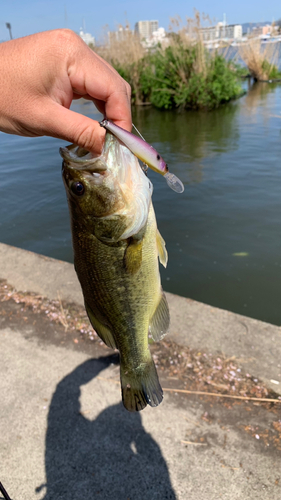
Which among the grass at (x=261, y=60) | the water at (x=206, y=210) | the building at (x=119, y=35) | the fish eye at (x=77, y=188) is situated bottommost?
the water at (x=206, y=210)

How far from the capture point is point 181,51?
63.0 feet

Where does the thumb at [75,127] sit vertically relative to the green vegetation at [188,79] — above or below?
above

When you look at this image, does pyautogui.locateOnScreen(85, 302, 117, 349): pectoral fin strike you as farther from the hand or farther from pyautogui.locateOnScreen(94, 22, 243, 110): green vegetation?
pyautogui.locateOnScreen(94, 22, 243, 110): green vegetation

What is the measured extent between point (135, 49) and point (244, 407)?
898 inches

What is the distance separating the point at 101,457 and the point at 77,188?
2.28 metres

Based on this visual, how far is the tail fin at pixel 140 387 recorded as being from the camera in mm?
1921

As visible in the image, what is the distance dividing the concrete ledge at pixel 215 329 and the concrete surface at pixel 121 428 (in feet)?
0.04

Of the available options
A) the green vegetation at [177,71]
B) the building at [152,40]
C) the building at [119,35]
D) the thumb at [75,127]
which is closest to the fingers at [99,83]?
the thumb at [75,127]

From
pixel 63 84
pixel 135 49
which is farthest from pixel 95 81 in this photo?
pixel 135 49

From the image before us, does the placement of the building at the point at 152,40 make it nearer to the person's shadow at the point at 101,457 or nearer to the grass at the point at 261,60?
the grass at the point at 261,60

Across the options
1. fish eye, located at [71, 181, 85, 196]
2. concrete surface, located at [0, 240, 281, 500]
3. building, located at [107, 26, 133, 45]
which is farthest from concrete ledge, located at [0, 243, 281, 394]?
building, located at [107, 26, 133, 45]

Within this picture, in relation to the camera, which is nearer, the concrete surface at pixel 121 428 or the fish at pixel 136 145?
the fish at pixel 136 145

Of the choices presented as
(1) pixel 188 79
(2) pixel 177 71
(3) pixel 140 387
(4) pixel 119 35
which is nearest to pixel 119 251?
(3) pixel 140 387

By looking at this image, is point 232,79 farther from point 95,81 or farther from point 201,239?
point 95,81
